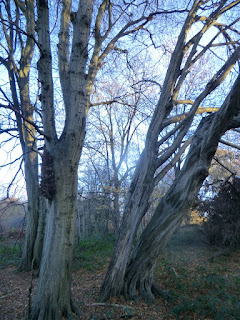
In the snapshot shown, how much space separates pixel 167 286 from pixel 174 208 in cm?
238

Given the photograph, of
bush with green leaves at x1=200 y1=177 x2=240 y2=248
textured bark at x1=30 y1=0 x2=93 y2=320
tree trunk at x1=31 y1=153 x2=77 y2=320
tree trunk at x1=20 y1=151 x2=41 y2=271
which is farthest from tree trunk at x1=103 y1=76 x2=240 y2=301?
bush with green leaves at x1=200 y1=177 x2=240 y2=248

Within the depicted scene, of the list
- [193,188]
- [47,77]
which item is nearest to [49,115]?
[47,77]

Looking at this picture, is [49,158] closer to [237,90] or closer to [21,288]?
[237,90]

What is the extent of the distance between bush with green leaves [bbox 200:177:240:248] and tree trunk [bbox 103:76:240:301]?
551 cm

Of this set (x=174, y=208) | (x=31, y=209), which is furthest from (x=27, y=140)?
(x=174, y=208)

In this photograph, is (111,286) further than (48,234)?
Yes

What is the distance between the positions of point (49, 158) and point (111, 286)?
9.58 feet

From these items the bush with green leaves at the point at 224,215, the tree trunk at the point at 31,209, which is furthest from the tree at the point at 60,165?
the bush with green leaves at the point at 224,215

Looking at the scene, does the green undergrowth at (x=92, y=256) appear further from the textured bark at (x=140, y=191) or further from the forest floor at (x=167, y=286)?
the textured bark at (x=140, y=191)

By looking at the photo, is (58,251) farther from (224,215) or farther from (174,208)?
(224,215)

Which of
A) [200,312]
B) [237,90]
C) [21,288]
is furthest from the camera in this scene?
[21,288]

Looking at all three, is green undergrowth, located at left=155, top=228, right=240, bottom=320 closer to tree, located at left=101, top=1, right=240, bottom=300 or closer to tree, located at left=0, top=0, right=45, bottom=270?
tree, located at left=101, top=1, right=240, bottom=300

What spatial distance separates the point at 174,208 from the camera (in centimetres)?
489

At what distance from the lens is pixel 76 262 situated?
28.6ft
